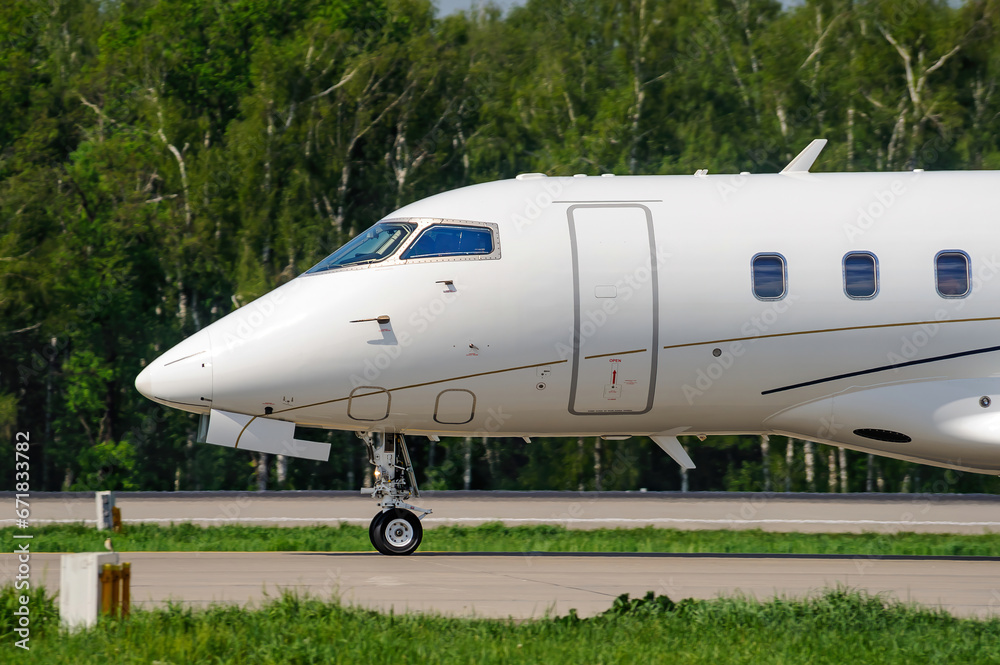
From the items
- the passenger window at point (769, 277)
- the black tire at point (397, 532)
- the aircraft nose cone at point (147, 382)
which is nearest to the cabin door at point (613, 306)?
the passenger window at point (769, 277)

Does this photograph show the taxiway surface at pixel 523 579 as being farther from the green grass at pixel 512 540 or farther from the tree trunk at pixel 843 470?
the tree trunk at pixel 843 470

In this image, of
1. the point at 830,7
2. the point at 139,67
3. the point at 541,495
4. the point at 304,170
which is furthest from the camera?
the point at 830,7

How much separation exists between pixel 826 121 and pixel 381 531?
2735 cm

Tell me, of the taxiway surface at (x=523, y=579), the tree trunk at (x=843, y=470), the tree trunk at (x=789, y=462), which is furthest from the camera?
the tree trunk at (x=789, y=462)

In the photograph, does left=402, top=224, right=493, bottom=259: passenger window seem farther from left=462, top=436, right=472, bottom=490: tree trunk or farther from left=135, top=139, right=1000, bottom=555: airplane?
left=462, top=436, right=472, bottom=490: tree trunk

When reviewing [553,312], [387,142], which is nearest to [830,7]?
[387,142]

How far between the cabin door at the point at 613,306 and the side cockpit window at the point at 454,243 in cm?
101

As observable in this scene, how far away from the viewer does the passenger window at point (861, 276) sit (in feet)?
46.2

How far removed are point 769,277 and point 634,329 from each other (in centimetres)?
171

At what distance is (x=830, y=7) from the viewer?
136ft

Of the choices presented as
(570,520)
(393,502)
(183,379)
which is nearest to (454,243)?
(393,502)

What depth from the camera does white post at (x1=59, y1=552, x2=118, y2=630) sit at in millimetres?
9102

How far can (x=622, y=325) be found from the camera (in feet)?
46.1

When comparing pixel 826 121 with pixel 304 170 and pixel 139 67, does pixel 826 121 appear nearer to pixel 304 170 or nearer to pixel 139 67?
pixel 304 170
